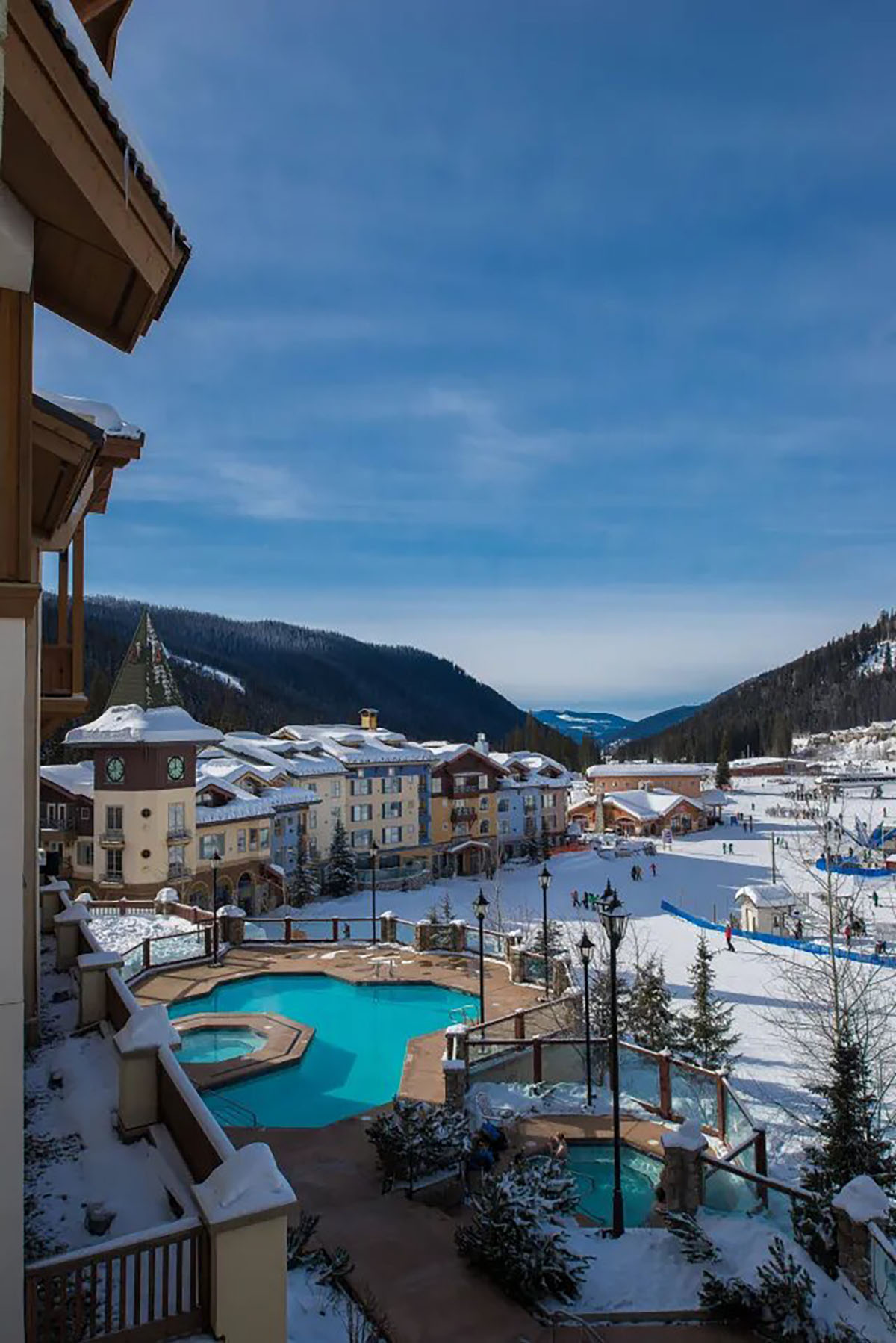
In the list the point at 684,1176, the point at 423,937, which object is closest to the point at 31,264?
the point at 684,1176

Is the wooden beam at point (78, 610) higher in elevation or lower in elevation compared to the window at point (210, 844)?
higher

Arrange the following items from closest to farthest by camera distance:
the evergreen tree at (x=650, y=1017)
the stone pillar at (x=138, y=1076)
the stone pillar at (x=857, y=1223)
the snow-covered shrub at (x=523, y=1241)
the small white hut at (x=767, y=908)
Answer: the stone pillar at (x=138, y=1076) < the snow-covered shrub at (x=523, y=1241) < the stone pillar at (x=857, y=1223) < the evergreen tree at (x=650, y=1017) < the small white hut at (x=767, y=908)

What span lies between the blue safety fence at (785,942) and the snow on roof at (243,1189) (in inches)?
680

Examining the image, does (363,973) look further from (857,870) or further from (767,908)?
(857,870)

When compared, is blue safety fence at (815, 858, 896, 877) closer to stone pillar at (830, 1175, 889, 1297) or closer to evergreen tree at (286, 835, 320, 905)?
evergreen tree at (286, 835, 320, 905)

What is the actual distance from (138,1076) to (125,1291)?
2606mm

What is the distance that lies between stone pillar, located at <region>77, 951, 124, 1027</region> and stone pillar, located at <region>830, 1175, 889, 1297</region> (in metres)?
8.35

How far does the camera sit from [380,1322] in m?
7.91

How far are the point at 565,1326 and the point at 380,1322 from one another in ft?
6.01

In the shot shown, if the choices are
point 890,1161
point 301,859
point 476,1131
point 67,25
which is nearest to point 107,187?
point 67,25

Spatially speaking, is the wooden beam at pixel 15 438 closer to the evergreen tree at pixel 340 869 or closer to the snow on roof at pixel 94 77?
the snow on roof at pixel 94 77

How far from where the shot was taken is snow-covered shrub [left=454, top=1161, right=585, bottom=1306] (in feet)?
27.7

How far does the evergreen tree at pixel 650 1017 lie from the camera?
16969 millimetres

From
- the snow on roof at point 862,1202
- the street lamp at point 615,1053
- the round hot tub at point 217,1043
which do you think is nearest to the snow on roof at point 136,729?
the round hot tub at point 217,1043
